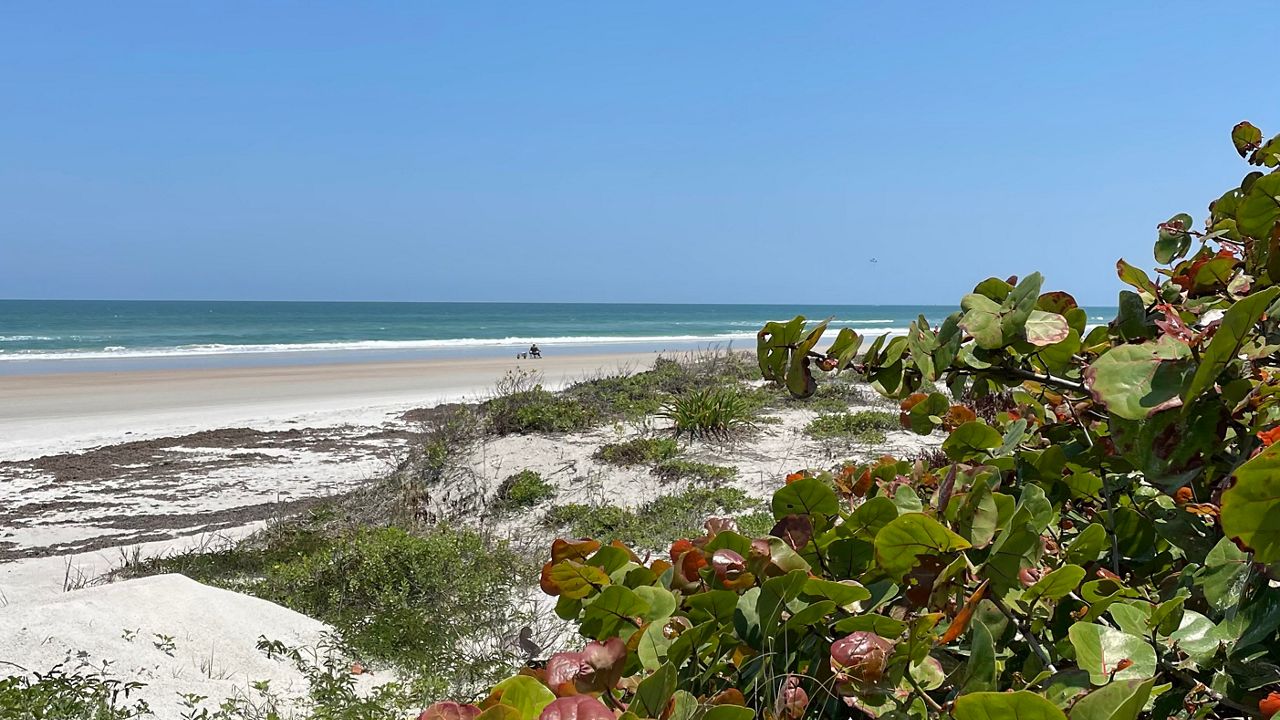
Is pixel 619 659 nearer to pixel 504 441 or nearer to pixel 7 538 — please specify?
pixel 504 441

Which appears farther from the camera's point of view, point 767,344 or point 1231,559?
point 767,344

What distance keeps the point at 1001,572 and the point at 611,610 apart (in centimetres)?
47

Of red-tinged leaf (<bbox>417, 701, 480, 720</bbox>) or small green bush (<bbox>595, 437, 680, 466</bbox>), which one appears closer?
red-tinged leaf (<bbox>417, 701, 480, 720</bbox>)

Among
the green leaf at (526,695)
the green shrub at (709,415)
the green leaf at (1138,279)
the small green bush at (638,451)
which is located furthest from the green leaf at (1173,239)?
the green shrub at (709,415)

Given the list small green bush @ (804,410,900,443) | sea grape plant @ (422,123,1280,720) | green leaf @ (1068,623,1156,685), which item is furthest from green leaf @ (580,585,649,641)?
small green bush @ (804,410,900,443)

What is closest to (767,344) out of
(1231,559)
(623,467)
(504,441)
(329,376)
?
(1231,559)

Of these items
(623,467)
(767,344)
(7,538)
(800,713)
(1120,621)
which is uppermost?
(767,344)

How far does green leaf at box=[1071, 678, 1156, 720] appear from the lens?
0.67 meters

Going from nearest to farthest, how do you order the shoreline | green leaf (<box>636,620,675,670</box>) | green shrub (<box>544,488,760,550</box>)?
green leaf (<box>636,620,675,670</box>)
green shrub (<box>544,488,760,550</box>)
the shoreline

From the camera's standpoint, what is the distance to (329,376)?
25828 mm

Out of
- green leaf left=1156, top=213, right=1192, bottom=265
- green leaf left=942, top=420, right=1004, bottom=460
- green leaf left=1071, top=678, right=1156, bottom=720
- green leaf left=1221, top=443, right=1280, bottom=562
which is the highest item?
green leaf left=1156, top=213, right=1192, bottom=265

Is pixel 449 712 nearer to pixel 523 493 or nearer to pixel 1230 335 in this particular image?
pixel 1230 335

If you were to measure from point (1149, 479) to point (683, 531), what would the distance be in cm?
570

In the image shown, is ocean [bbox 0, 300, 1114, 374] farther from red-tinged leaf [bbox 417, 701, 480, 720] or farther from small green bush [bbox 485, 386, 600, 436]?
red-tinged leaf [bbox 417, 701, 480, 720]
